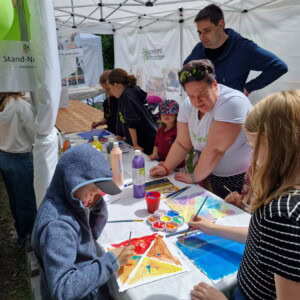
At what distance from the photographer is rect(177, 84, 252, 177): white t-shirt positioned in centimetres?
165

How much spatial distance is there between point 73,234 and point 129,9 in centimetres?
550

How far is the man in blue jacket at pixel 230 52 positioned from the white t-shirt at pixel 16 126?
6.38 feet

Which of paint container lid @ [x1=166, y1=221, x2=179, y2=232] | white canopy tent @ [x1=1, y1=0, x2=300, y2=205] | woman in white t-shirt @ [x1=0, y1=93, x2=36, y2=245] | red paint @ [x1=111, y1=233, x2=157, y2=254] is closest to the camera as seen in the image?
red paint @ [x1=111, y1=233, x2=157, y2=254]

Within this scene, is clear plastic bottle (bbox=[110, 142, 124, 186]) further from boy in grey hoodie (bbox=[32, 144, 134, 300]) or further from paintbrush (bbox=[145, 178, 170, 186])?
boy in grey hoodie (bbox=[32, 144, 134, 300])

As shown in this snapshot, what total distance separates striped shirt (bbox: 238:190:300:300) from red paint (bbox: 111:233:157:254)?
52 cm

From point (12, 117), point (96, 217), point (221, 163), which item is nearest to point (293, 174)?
point (96, 217)

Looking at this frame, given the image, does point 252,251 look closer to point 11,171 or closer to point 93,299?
point 93,299

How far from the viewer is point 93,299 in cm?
115

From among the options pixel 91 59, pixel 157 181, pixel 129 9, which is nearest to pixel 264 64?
A: pixel 157 181

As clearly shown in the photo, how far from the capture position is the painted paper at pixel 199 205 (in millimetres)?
1507

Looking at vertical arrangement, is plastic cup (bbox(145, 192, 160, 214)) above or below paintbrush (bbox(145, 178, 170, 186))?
above

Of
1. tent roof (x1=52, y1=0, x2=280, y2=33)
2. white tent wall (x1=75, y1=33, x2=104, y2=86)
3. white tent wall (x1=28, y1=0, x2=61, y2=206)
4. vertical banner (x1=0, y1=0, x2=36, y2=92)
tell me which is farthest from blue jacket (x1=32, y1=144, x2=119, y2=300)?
white tent wall (x1=75, y1=33, x2=104, y2=86)

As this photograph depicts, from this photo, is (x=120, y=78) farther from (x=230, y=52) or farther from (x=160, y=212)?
(x=160, y=212)

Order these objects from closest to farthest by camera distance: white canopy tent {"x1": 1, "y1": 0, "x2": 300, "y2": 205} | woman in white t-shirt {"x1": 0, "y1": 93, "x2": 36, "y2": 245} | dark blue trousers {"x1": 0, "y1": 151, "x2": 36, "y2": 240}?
white canopy tent {"x1": 1, "y1": 0, "x2": 300, "y2": 205} → woman in white t-shirt {"x1": 0, "y1": 93, "x2": 36, "y2": 245} → dark blue trousers {"x1": 0, "y1": 151, "x2": 36, "y2": 240}
